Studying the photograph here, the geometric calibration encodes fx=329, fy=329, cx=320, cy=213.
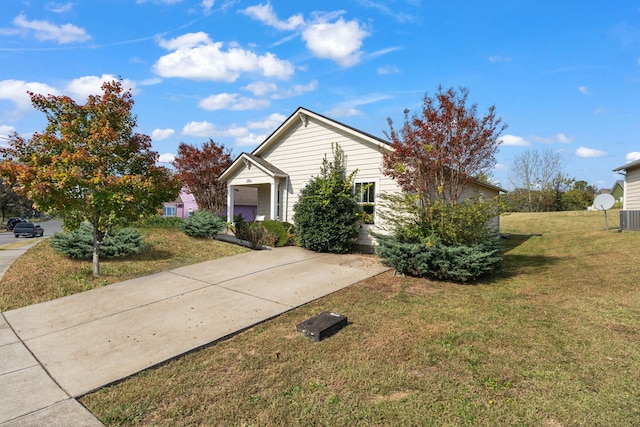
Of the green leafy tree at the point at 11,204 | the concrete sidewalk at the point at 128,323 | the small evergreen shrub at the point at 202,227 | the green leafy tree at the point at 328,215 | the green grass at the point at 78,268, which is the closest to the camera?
the concrete sidewalk at the point at 128,323

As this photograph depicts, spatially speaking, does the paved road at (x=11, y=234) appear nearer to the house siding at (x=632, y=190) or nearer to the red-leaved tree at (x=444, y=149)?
the red-leaved tree at (x=444, y=149)

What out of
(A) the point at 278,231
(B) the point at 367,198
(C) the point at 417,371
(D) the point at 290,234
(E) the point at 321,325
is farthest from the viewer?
(D) the point at 290,234

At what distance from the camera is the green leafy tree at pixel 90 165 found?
6.72 metres

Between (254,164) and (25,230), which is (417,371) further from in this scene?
(25,230)

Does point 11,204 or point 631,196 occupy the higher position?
point 631,196

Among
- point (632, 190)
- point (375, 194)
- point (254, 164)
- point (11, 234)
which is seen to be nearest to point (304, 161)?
point (254, 164)

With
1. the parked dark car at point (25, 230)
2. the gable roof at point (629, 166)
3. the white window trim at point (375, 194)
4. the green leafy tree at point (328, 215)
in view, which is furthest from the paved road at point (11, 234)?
the gable roof at point (629, 166)

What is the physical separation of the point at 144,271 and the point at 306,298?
15.5ft

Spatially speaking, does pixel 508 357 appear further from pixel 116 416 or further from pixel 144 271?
pixel 144 271

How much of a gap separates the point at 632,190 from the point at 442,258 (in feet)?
55.1

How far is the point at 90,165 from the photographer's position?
7.25 metres

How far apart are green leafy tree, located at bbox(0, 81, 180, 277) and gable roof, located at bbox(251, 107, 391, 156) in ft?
19.3

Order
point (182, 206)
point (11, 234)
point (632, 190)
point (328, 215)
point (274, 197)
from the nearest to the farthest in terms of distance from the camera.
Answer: point (328, 215)
point (274, 197)
point (632, 190)
point (11, 234)
point (182, 206)

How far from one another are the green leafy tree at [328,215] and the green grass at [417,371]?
4560mm
